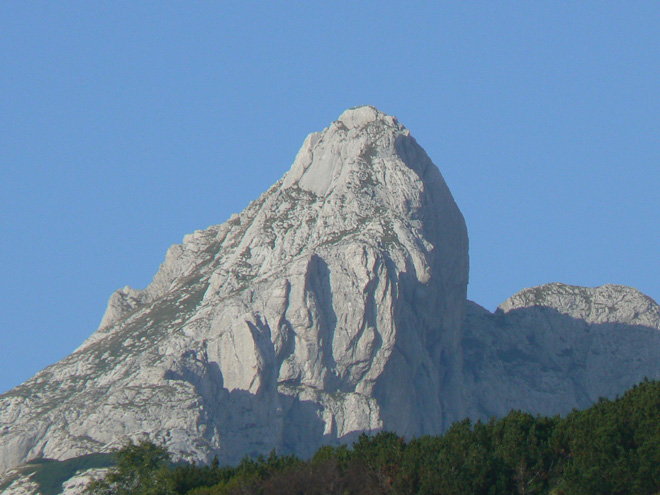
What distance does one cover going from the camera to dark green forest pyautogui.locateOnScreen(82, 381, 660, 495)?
96625mm

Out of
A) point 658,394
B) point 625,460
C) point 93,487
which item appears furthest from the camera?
point 93,487

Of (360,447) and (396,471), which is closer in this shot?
(396,471)

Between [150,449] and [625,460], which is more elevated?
[150,449]

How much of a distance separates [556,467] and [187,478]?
27966 millimetres

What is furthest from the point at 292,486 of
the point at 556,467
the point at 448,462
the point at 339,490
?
the point at 556,467

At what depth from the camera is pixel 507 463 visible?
10144cm

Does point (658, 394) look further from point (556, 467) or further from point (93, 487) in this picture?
point (93, 487)

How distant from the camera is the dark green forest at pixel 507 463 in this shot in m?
96.6

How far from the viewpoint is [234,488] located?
99688mm

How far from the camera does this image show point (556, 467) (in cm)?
10100

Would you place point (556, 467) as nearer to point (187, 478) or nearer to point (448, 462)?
point (448, 462)

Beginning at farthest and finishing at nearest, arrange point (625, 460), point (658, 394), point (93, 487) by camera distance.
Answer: point (93, 487)
point (658, 394)
point (625, 460)

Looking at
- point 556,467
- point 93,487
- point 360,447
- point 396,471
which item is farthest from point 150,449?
point 556,467

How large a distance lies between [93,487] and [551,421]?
37.3 metres
